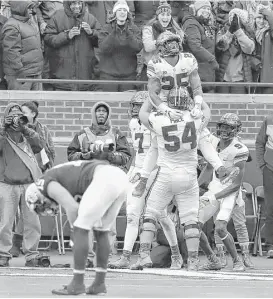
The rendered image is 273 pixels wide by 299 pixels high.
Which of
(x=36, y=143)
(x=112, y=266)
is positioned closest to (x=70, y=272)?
(x=112, y=266)

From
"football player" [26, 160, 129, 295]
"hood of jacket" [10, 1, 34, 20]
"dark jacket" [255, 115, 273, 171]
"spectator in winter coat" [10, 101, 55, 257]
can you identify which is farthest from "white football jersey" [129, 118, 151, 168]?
"football player" [26, 160, 129, 295]

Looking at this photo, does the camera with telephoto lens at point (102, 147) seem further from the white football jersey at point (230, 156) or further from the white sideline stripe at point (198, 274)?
the white football jersey at point (230, 156)

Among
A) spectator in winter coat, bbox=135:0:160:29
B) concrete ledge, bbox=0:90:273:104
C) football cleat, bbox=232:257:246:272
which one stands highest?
spectator in winter coat, bbox=135:0:160:29

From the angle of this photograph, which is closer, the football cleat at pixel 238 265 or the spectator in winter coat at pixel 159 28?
the football cleat at pixel 238 265

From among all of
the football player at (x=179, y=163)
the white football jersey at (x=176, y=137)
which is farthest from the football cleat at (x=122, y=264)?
the white football jersey at (x=176, y=137)

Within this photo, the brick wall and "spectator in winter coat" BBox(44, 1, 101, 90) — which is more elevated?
"spectator in winter coat" BBox(44, 1, 101, 90)

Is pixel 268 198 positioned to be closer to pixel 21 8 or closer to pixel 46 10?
pixel 21 8

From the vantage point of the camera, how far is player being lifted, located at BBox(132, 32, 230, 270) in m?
13.8

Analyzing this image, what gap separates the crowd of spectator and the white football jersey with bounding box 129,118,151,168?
2365 millimetres

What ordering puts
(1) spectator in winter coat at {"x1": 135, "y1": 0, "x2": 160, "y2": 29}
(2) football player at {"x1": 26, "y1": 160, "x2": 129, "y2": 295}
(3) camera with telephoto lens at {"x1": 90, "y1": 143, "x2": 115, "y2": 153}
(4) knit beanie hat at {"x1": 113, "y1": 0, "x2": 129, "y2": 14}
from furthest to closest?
1. (1) spectator in winter coat at {"x1": 135, "y1": 0, "x2": 160, "y2": 29}
2. (4) knit beanie hat at {"x1": 113, "y1": 0, "x2": 129, "y2": 14}
3. (3) camera with telephoto lens at {"x1": 90, "y1": 143, "x2": 115, "y2": 153}
4. (2) football player at {"x1": 26, "y1": 160, "x2": 129, "y2": 295}

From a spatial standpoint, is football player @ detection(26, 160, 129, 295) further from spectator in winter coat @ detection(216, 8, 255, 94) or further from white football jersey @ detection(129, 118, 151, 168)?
spectator in winter coat @ detection(216, 8, 255, 94)

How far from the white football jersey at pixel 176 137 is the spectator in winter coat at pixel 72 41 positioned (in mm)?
3837

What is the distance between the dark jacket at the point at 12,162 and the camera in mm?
14688

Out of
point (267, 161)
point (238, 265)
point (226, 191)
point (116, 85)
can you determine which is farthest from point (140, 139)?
point (116, 85)
